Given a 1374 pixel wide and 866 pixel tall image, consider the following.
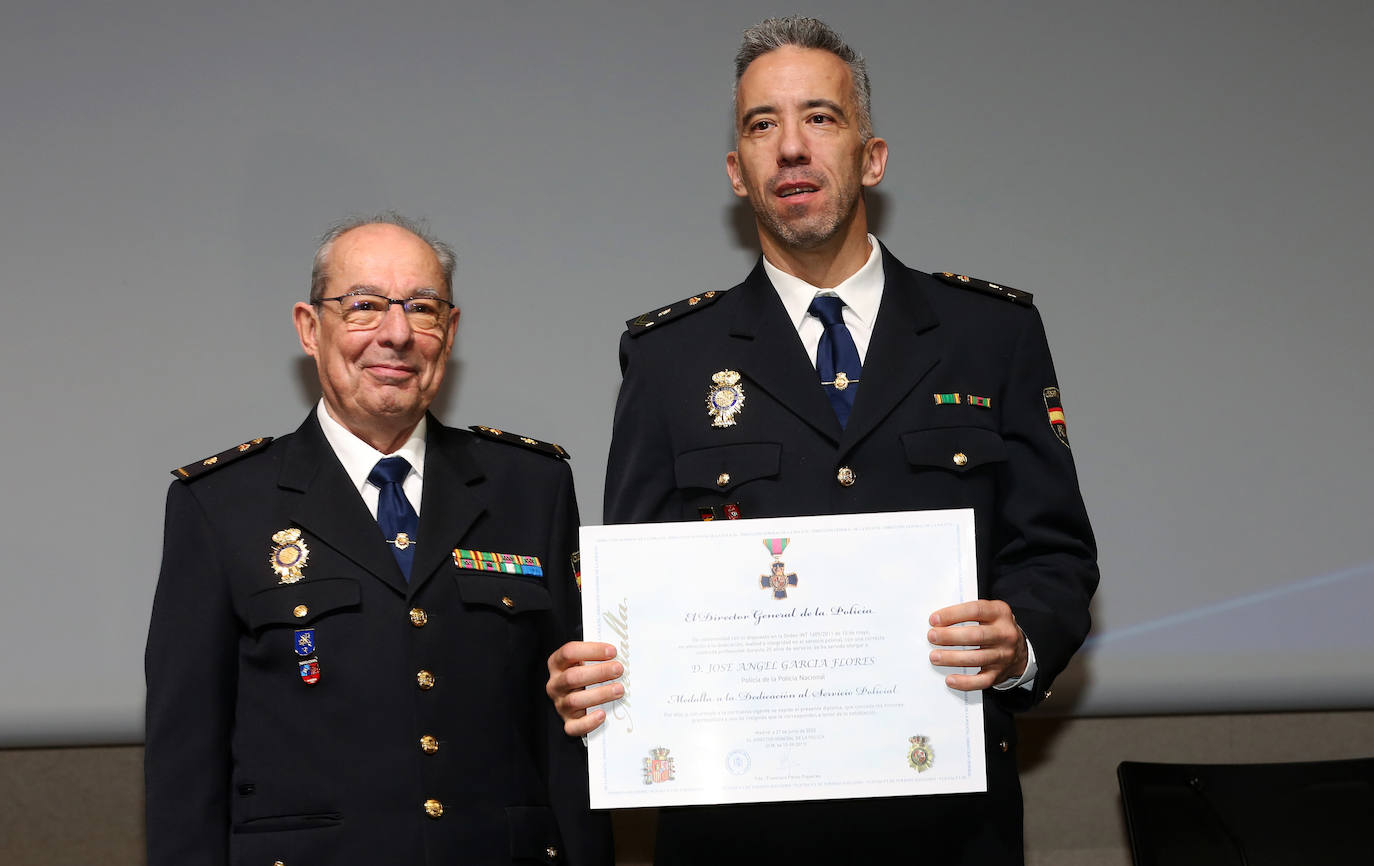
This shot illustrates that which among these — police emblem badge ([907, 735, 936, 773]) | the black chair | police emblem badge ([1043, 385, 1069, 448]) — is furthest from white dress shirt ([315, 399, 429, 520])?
the black chair

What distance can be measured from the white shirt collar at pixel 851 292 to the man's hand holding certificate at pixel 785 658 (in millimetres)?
521

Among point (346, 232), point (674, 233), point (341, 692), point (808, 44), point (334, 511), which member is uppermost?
point (808, 44)

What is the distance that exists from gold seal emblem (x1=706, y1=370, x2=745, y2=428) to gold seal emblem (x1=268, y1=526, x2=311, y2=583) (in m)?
0.74

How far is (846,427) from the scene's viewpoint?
7.21ft

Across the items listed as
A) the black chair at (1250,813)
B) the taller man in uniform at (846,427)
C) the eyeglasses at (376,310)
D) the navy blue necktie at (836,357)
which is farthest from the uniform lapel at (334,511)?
the black chair at (1250,813)

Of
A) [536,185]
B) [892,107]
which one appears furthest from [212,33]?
[892,107]

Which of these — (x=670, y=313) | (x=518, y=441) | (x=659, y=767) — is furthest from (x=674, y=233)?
(x=659, y=767)

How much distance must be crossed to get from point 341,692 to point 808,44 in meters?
1.45

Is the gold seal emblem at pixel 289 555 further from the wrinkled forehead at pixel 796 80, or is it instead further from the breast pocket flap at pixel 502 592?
the wrinkled forehead at pixel 796 80

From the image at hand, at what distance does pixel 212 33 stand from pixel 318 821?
73.3 inches

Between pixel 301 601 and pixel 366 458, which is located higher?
pixel 366 458

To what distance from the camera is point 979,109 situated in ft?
10.1

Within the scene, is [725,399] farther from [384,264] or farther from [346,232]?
[346,232]

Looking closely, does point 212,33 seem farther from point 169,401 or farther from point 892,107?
point 892,107
